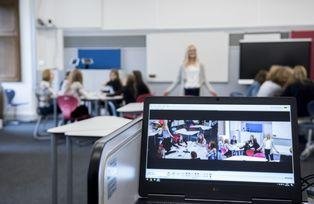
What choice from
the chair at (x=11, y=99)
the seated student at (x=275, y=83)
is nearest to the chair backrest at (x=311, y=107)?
the seated student at (x=275, y=83)

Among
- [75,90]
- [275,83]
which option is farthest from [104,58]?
[275,83]

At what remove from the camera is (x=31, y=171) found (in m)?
4.85

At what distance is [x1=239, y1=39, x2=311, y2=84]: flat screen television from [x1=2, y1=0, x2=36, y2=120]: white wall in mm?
4373

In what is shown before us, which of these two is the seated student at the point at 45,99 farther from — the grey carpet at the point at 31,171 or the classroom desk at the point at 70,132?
the classroom desk at the point at 70,132

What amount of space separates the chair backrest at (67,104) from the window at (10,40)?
3.14 m

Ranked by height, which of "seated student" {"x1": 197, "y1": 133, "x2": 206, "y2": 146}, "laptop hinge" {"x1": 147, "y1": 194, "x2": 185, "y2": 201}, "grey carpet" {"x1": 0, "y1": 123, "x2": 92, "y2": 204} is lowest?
"grey carpet" {"x1": 0, "y1": 123, "x2": 92, "y2": 204}

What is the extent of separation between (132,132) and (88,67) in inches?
310

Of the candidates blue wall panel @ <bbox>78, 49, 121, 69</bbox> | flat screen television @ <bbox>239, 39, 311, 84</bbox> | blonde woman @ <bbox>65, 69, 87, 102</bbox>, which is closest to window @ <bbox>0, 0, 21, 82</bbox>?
blue wall panel @ <bbox>78, 49, 121, 69</bbox>

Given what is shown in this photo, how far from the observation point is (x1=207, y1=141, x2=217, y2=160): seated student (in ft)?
4.19

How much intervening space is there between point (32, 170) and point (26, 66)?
4398 millimetres

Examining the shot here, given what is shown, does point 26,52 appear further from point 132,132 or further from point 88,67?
point 132,132

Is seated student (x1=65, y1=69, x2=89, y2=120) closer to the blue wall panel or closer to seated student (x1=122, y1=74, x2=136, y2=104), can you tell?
seated student (x1=122, y1=74, x2=136, y2=104)

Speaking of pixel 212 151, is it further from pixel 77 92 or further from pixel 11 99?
pixel 11 99

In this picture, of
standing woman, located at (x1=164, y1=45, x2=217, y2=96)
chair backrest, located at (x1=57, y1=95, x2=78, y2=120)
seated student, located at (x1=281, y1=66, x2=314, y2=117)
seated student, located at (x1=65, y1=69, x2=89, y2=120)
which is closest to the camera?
seated student, located at (x1=281, y1=66, x2=314, y2=117)
